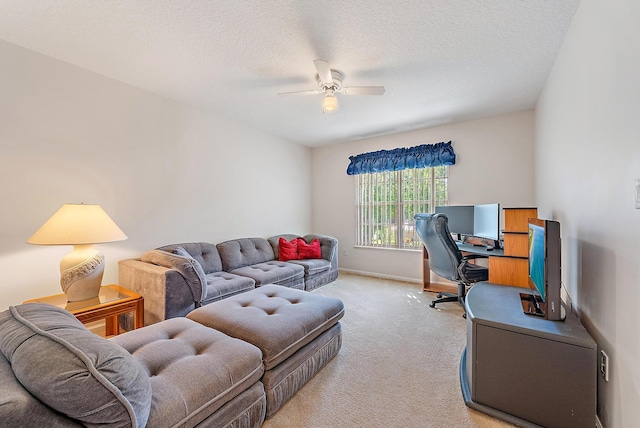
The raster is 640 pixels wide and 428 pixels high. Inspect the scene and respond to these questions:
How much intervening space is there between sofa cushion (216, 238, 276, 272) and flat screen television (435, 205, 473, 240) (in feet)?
8.68

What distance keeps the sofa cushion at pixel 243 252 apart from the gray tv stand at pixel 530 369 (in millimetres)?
2730

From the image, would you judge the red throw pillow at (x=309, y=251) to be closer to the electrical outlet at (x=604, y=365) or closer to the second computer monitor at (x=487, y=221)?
the second computer monitor at (x=487, y=221)

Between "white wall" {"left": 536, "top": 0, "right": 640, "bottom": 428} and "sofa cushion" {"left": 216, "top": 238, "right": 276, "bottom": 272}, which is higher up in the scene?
"white wall" {"left": 536, "top": 0, "right": 640, "bottom": 428}

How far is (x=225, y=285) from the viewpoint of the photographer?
2721 mm

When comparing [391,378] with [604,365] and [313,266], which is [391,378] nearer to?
[604,365]

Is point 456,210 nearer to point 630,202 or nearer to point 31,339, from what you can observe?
point 630,202

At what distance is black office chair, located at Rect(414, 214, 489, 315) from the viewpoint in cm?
288

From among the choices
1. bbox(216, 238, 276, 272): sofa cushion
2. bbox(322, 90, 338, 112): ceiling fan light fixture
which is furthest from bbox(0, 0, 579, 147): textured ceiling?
bbox(216, 238, 276, 272): sofa cushion

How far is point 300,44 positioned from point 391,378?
2.56 m

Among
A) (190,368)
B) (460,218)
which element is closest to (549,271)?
(190,368)

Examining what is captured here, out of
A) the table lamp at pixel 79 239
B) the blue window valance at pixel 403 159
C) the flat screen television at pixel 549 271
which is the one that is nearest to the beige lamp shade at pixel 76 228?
the table lamp at pixel 79 239

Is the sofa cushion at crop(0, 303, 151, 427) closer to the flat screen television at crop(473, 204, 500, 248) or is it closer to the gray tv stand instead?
the gray tv stand

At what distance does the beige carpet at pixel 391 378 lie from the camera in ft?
4.93

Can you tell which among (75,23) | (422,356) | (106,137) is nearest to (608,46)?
(422,356)
